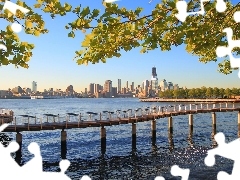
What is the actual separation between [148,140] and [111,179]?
23.1 meters

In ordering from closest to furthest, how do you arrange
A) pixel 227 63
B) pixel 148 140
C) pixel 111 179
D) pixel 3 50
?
pixel 3 50 → pixel 227 63 → pixel 111 179 → pixel 148 140

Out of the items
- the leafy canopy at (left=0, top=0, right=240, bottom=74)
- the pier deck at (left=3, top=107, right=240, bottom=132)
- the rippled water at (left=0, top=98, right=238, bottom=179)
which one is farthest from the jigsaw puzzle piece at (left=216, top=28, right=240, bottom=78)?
the pier deck at (left=3, top=107, right=240, bottom=132)

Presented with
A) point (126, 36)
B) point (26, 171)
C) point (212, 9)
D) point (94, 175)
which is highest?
point (212, 9)

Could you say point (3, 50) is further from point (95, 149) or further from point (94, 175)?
point (95, 149)

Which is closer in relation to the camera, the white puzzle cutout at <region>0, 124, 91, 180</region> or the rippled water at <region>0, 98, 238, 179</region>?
the white puzzle cutout at <region>0, 124, 91, 180</region>

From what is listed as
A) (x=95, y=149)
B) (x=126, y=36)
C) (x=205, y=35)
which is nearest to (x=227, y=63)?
(x=205, y=35)

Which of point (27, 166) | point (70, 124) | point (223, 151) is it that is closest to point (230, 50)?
point (223, 151)

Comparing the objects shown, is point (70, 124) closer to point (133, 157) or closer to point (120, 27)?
point (133, 157)

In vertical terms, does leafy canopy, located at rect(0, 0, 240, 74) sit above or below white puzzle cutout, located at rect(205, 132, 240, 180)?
above

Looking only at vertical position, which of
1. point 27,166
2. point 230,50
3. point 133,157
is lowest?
point 133,157

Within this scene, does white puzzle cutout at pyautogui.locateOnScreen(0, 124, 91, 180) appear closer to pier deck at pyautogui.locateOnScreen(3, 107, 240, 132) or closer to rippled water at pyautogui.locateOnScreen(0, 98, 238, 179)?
rippled water at pyautogui.locateOnScreen(0, 98, 238, 179)

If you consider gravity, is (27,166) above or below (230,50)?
below

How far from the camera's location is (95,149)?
43469 millimetres

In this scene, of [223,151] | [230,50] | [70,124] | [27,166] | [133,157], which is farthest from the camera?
[133,157]
